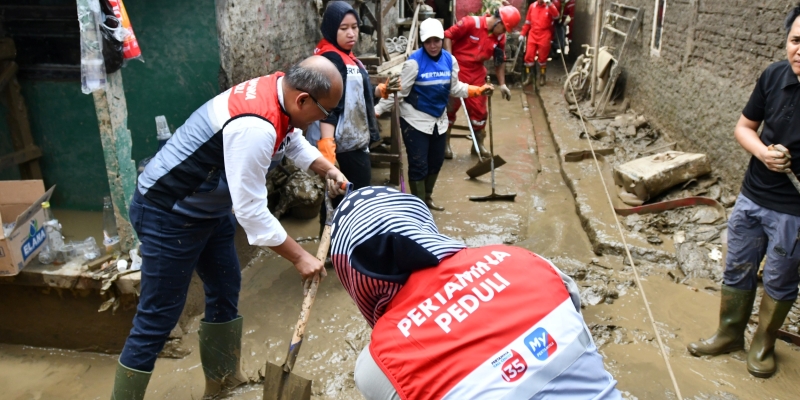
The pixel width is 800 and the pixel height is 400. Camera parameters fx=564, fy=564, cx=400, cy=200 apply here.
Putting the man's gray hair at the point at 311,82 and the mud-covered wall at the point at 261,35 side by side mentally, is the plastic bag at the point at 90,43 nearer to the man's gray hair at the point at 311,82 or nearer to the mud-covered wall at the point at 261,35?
A: the mud-covered wall at the point at 261,35

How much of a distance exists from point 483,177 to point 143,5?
411 centimetres

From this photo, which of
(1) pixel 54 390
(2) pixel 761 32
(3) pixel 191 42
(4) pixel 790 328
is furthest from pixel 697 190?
(1) pixel 54 390

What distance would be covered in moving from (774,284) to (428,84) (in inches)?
126

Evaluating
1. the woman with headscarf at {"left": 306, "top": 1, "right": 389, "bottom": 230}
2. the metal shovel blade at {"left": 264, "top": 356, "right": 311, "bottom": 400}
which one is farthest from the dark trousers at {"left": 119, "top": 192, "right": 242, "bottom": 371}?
the woman with headscarf at {"left": 306, "top": 1, "right": 389, "bottom": 230}

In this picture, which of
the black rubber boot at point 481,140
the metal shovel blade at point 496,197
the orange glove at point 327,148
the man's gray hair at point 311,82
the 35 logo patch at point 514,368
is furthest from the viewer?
the black rubber boot at point 481,140

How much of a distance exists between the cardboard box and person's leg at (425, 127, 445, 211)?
3.17 metres

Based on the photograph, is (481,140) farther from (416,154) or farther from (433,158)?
(416,154)

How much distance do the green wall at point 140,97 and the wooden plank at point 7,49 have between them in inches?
10.8

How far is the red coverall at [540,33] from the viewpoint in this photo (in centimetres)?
1138

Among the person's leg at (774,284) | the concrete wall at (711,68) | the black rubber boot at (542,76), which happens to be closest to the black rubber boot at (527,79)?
the black rubber boot at (542,76)

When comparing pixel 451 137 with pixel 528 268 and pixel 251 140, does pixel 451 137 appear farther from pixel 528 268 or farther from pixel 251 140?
pixel 528 268

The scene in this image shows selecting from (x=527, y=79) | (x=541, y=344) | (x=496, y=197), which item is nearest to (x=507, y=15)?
(x=496, y=197)

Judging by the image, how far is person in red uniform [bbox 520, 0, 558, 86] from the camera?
11.4m

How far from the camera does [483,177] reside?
22.4 ft
